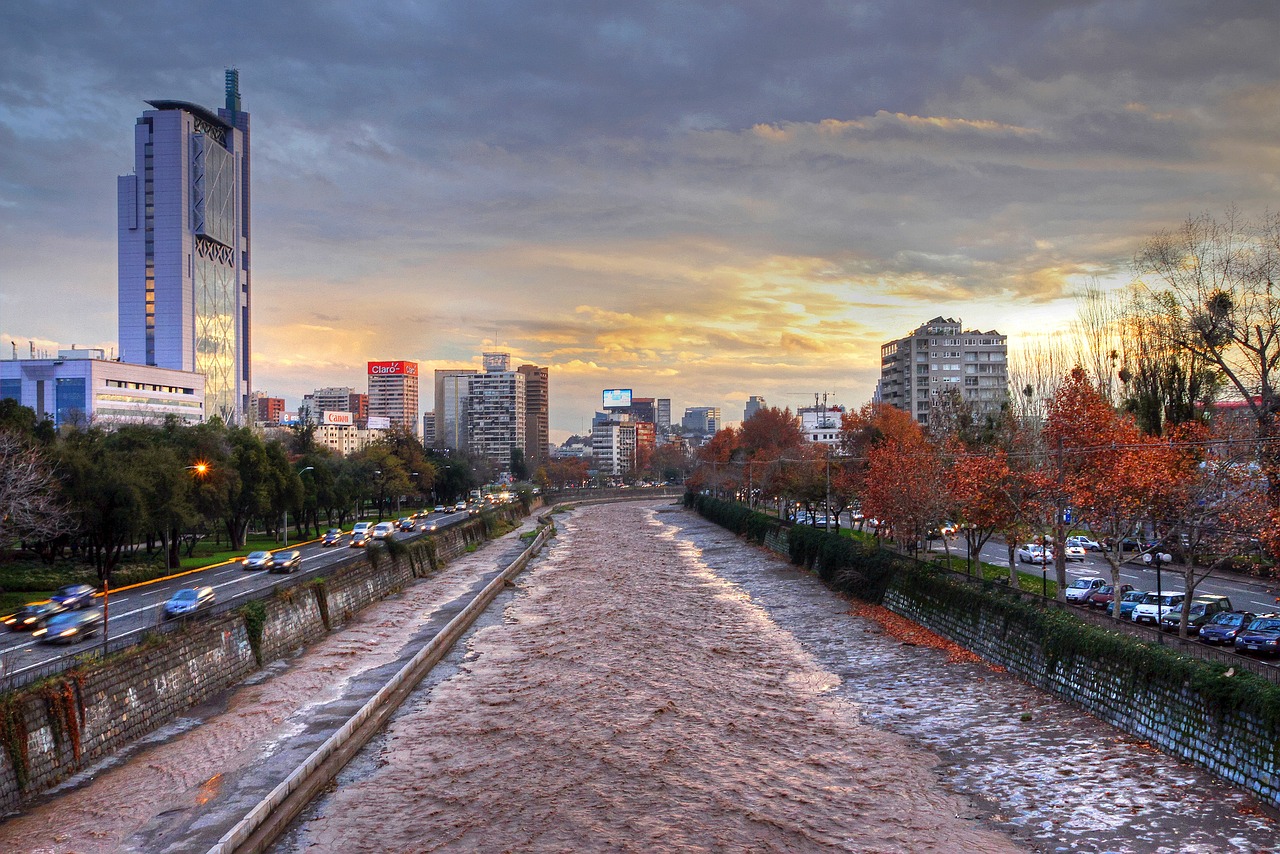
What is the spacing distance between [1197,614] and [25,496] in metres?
45.8

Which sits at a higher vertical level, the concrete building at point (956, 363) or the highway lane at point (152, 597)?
the concrete building at point (956, 363)

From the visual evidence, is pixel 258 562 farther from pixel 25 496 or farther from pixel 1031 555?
pixel 1031 555

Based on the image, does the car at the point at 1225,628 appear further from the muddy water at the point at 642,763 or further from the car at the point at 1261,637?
the muddy water at the point at 642,763

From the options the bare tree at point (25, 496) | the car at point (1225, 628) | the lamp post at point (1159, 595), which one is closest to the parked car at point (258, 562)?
the bare tree at point (25, 496)

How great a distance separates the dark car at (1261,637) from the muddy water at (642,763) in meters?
12.2

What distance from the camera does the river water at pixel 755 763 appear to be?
16500 millimetres

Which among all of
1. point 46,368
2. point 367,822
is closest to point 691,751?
point 367,822

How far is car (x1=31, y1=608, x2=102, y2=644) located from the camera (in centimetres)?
2870

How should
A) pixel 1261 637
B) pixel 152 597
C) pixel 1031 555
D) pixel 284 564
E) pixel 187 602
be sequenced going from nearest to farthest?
pixel 1261 637, pixel 187 602, pixel 152 597, pixel 284 564, pixel 1031 555

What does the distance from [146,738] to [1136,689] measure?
23.1 meters

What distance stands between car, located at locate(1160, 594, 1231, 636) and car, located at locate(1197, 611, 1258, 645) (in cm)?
113

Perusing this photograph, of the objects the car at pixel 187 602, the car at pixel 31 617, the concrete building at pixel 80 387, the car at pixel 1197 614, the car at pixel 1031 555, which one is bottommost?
the car at pixel 1031 555

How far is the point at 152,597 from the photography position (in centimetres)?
4022

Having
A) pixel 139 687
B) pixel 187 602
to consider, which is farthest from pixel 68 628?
pixel 139 687
